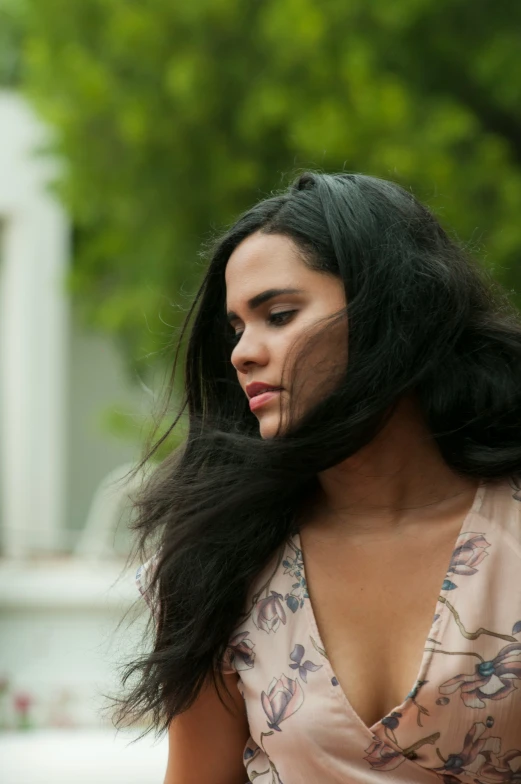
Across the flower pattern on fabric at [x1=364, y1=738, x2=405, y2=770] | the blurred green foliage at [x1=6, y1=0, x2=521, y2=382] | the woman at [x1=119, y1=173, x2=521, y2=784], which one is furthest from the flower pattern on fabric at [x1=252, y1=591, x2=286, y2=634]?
the blurred green foliage at [x1=6, y1=0, x2=521, y2=382]

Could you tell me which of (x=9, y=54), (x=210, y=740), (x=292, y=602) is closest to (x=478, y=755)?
(x=292, y=602)

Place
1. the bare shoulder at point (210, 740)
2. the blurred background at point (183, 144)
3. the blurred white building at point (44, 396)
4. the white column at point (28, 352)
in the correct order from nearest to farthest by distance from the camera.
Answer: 1. the bare shoulder at point (210, 740)
2. the blurred background at point (183, 144)
3. the blurred white building at point (44, 396)
4. the white column at point (28, 352)

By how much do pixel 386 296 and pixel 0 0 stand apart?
7.34 m

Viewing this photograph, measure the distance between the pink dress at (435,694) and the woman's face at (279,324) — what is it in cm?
29

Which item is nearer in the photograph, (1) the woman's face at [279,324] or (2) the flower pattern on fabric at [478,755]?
(2) the flower pattern on fabric at [478,755]

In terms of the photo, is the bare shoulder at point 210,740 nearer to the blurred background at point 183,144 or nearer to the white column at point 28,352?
the blurred background at point 183,144

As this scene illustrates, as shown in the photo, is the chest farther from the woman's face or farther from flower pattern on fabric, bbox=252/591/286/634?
the woman's face

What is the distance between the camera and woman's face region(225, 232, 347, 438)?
184 cm

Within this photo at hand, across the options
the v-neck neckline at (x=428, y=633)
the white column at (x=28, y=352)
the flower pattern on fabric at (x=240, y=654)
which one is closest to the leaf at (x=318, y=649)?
the v-neck neckline at (x=428, y=633)

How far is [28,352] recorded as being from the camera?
9.58 metres

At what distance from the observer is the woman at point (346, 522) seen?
5.74 ft

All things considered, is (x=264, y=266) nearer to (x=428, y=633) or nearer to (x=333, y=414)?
(x=333, y=414)

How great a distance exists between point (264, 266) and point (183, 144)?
3.78 meters

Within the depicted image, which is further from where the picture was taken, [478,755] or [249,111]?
[249,111]
